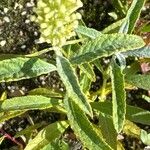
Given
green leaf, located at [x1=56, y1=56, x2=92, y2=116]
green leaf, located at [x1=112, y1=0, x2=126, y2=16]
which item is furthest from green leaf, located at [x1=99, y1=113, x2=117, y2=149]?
green leaf, located at [x1=112, y1=0, x2=126, y2=16]

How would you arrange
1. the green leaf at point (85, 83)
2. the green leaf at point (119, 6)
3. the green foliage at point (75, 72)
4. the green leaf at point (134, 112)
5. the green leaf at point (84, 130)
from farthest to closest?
the green leaf at point (119, 6) → the green leaf at point (85, 83) → the green leaf at point (134, 112) → the green leaf at point (84, 130) → the green foliage at point (75, 72)

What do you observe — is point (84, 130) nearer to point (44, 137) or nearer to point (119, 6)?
point (44, 137)

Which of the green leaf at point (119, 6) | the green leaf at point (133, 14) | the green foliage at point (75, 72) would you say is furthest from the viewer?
the green leaf at point (119, 6)

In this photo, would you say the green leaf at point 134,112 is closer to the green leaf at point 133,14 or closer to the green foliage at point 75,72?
the green foliage at point 75,72

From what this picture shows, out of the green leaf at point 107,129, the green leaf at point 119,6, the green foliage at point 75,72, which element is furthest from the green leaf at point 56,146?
the green leaf at point 119,6

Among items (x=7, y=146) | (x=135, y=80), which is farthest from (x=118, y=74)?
(x=7, y=146)

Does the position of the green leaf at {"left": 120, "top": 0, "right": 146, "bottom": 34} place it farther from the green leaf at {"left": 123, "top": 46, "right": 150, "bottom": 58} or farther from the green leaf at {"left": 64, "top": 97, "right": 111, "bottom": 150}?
the green leaf at {"left": 64, "top": 97, "right": 111, "bottom": 150}
